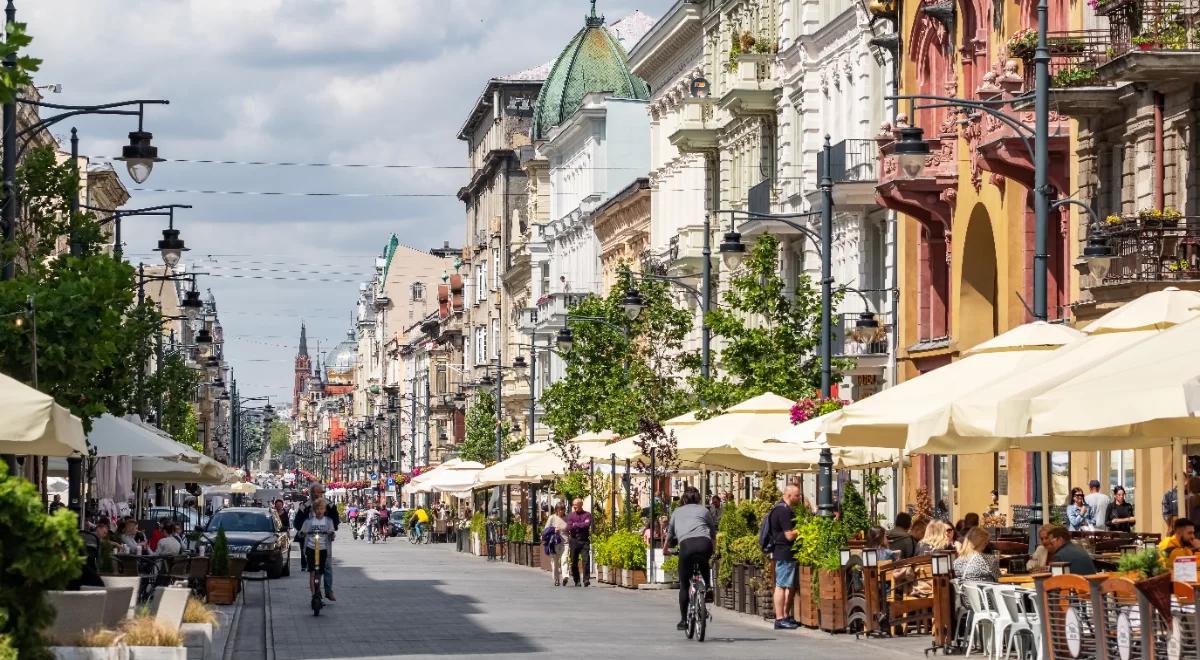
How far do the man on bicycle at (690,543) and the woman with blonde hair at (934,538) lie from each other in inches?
95.6

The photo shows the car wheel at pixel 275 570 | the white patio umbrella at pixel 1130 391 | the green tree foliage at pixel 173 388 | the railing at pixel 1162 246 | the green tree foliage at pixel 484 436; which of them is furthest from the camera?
the green tree foliage at pixel 484 436

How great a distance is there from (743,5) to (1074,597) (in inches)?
1944

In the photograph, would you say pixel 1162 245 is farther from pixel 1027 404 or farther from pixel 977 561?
pixel 1027 404

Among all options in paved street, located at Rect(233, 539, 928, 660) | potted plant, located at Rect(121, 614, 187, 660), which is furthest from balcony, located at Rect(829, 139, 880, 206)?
potted plant, located at Rect(121, 614, 187, 660)

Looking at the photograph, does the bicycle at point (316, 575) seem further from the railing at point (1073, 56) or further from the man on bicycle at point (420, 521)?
the man on bicycle at point (420, 521)

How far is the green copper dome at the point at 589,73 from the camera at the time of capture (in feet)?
333

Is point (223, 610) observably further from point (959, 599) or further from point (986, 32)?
point (986, 32)

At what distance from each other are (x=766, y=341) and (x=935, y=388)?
794 inches

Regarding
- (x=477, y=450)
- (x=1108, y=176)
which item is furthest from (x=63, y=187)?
(x=477, y=450)

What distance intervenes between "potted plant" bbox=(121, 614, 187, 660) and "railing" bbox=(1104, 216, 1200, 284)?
1632cm

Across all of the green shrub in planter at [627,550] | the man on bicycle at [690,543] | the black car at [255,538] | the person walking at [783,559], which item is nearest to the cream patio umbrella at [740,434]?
the person walking at [783,559]

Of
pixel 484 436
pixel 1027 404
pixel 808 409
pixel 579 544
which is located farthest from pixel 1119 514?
pixel 484 436

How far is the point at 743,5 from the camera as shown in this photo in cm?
6594

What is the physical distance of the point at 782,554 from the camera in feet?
91.3
